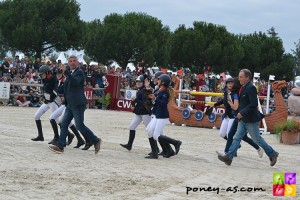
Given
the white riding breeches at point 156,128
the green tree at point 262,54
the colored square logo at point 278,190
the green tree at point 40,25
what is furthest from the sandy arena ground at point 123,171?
the green tree at point 262,54

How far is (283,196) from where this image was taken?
8914mm

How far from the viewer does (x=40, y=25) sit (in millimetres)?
51344

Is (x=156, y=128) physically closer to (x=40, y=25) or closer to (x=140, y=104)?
(x=140, y=104)

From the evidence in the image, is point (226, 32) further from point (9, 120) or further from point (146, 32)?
point (9, 120)

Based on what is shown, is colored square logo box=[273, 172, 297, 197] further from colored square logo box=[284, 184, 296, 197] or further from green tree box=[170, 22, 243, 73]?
green tree box=[170, 22, 243, 73]

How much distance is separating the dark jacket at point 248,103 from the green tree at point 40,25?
38.3 meters

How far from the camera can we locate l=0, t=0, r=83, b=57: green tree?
164 feet

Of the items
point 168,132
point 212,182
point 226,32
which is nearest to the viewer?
point 212,182

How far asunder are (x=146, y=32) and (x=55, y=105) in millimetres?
47047

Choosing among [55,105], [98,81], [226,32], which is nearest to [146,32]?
[226,32]

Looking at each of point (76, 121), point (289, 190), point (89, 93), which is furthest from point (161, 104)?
point (89, 93)

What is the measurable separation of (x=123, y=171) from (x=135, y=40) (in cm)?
4751

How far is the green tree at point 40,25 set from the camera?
49.9m

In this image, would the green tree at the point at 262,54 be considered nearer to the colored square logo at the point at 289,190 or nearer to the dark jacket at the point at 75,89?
the dark jacket at the point at 75,89
